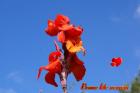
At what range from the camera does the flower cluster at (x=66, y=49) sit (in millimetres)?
3523

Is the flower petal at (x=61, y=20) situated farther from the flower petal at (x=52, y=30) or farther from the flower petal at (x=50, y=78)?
the flower petal at (x=50, y=78)

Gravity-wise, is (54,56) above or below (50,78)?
above

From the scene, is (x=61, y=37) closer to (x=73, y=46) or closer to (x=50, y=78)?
(x=73, y=46)

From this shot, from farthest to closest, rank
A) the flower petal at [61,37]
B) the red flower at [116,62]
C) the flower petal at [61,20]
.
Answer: the red flower at [116,62] → the flower petal at [61,20] → the flower petal at [61,37]

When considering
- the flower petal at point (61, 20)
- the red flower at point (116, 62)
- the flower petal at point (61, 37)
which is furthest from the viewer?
the red flower at point (116, 62)

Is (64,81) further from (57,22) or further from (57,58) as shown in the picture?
(57,22)

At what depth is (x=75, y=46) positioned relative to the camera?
361 cm

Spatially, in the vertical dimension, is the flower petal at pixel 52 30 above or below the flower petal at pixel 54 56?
above

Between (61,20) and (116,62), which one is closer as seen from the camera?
(61,20)

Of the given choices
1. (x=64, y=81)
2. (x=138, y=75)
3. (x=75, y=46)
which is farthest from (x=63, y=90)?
(x=138, y=75)

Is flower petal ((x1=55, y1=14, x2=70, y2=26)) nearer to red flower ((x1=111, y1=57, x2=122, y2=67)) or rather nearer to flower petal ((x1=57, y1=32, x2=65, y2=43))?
flower petal ((x1=57, y1=32, x2=65, y2=43))

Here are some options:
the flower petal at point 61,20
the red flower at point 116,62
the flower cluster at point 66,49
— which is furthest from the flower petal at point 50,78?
the red flower at point 116,62

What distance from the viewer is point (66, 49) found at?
354 centimetres

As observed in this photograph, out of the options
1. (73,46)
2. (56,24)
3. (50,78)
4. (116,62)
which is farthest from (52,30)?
(116,62)
